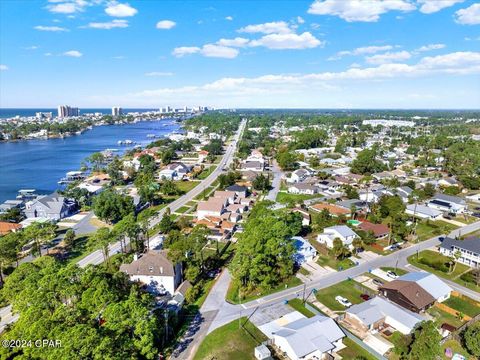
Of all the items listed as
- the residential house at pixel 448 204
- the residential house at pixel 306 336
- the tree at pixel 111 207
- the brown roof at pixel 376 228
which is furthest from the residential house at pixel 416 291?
the tree at pixel 111 207

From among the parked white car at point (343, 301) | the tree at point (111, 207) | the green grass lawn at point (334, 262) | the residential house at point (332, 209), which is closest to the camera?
the parked white car at point (343, 301)

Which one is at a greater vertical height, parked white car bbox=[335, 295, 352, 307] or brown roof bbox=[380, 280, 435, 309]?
brown roof bbox=[380, 280, 435, 309]

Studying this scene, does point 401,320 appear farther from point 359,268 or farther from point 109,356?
point 109,356

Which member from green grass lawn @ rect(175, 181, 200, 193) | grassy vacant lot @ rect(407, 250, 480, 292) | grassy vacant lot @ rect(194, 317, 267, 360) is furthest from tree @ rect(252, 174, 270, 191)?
grassy vacant lot @ rect(194, 317, 267, 360)

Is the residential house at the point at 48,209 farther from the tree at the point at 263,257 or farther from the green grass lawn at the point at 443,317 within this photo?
the green grass lawn at the point at 443,317

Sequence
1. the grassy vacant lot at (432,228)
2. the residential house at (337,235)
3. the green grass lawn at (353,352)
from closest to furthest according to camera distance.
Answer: the green grass lawn at (353,352)
the residential house at (337,235)
the grassy vacant lot at (432,228)

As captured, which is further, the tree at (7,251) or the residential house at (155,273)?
the tree at (7,251)

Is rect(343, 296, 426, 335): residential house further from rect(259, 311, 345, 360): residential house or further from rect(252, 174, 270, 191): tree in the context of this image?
rect(252, 174, 270, 191): tree

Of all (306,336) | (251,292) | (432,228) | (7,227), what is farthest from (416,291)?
(7,227)
